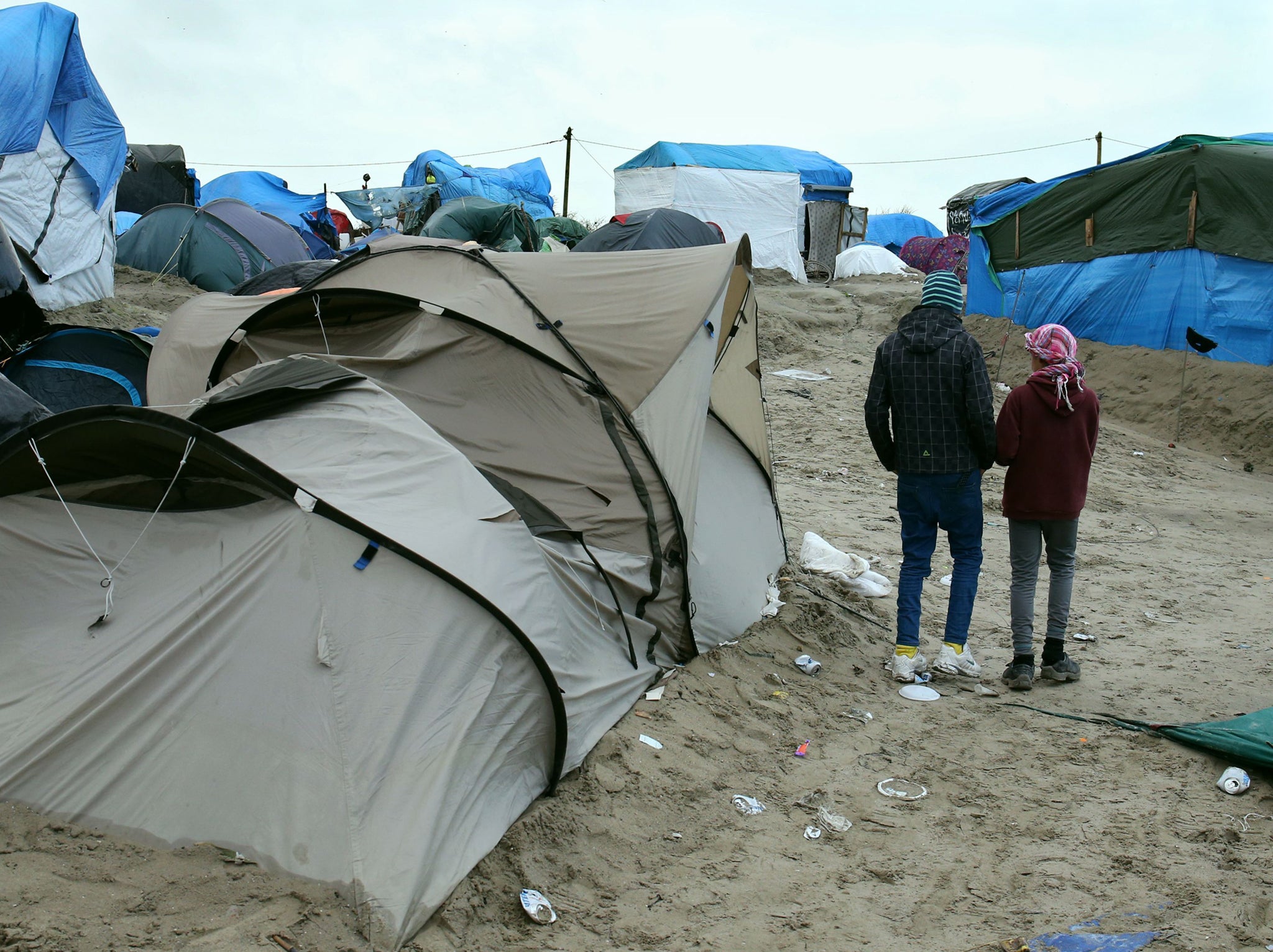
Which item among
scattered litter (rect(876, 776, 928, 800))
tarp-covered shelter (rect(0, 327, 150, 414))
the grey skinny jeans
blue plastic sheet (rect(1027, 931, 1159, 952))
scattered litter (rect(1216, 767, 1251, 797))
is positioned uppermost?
tarp-covered shelter (rect(0, 327, 150, 414))

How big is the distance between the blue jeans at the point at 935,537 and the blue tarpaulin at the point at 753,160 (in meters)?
16.7

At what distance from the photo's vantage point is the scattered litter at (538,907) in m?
2.90

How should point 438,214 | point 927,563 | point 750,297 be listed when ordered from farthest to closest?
point 438,214 → point 750,297 → point 927,563

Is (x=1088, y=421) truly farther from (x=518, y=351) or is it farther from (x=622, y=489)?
(x=518, y=351)

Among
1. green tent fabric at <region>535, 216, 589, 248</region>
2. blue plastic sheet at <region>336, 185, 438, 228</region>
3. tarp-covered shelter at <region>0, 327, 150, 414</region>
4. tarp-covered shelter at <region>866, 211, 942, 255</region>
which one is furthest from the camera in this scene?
tarp-covered shelter at <region>866, 211, 942, 255</region>

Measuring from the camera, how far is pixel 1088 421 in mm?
4688

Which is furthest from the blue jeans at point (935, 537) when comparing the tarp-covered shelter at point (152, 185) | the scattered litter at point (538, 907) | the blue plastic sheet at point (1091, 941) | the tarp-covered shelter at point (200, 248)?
the tarp-covered shelter at point (152, 185)

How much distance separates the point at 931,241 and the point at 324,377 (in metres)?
23.7

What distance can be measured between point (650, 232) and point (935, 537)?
847 cm

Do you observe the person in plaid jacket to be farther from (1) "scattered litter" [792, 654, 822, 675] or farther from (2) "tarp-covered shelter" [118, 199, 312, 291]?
(2) "tarp-covered shelter" [118, 199, 312, 291]

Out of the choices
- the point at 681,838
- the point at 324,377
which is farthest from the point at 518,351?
the point at 681,838

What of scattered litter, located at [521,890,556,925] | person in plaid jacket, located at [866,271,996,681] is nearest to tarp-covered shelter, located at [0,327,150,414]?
person in plaid jacket, located at [866,271,996,681]

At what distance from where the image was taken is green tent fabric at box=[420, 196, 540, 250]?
17250 mm

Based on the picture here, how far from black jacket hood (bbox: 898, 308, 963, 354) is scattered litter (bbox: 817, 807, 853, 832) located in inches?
87.9
